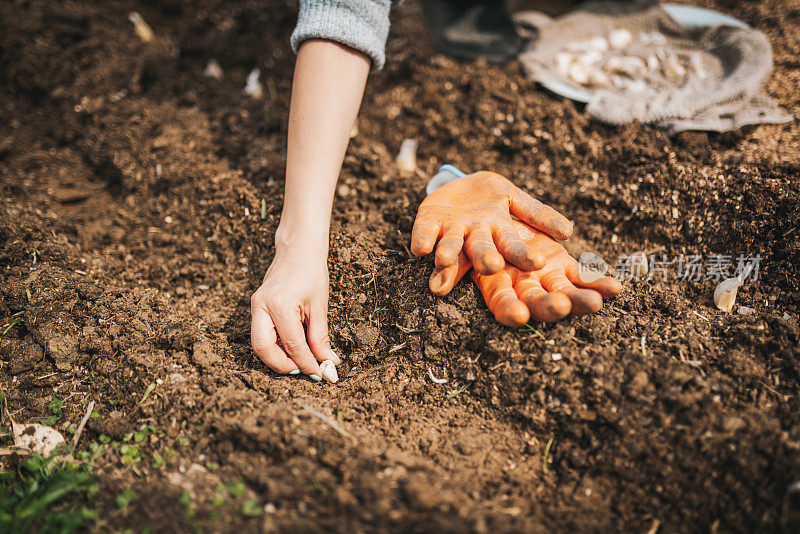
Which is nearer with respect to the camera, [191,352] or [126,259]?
[191,352]

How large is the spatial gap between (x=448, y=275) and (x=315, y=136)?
667mm

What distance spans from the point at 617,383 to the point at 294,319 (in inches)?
37.3

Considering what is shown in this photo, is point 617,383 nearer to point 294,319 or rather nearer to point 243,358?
point 294,319

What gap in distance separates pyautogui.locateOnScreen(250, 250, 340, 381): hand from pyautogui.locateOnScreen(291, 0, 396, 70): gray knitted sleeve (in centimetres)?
73

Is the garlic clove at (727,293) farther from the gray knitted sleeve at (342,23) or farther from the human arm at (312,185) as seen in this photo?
the gray knitted sleeve at (342,23)

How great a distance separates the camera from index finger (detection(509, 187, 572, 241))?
147cm

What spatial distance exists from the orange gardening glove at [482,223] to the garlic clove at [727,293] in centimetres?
61

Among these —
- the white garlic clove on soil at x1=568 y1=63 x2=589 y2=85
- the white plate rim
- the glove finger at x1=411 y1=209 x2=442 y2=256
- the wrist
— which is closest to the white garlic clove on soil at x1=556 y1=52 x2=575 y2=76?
the white garlic clove on soil at x1=568 y1=63 x2=589 y2=85

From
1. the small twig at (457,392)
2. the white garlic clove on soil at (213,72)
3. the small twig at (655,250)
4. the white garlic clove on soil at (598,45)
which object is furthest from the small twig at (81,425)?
the white garlic clove on soil at (598,45)

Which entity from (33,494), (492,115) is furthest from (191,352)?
(492,115)

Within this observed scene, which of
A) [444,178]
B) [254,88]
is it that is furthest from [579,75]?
[254,88]

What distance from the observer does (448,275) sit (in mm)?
1418

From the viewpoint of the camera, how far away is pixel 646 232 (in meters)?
1.86

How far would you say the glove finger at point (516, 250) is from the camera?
4.33 feet
